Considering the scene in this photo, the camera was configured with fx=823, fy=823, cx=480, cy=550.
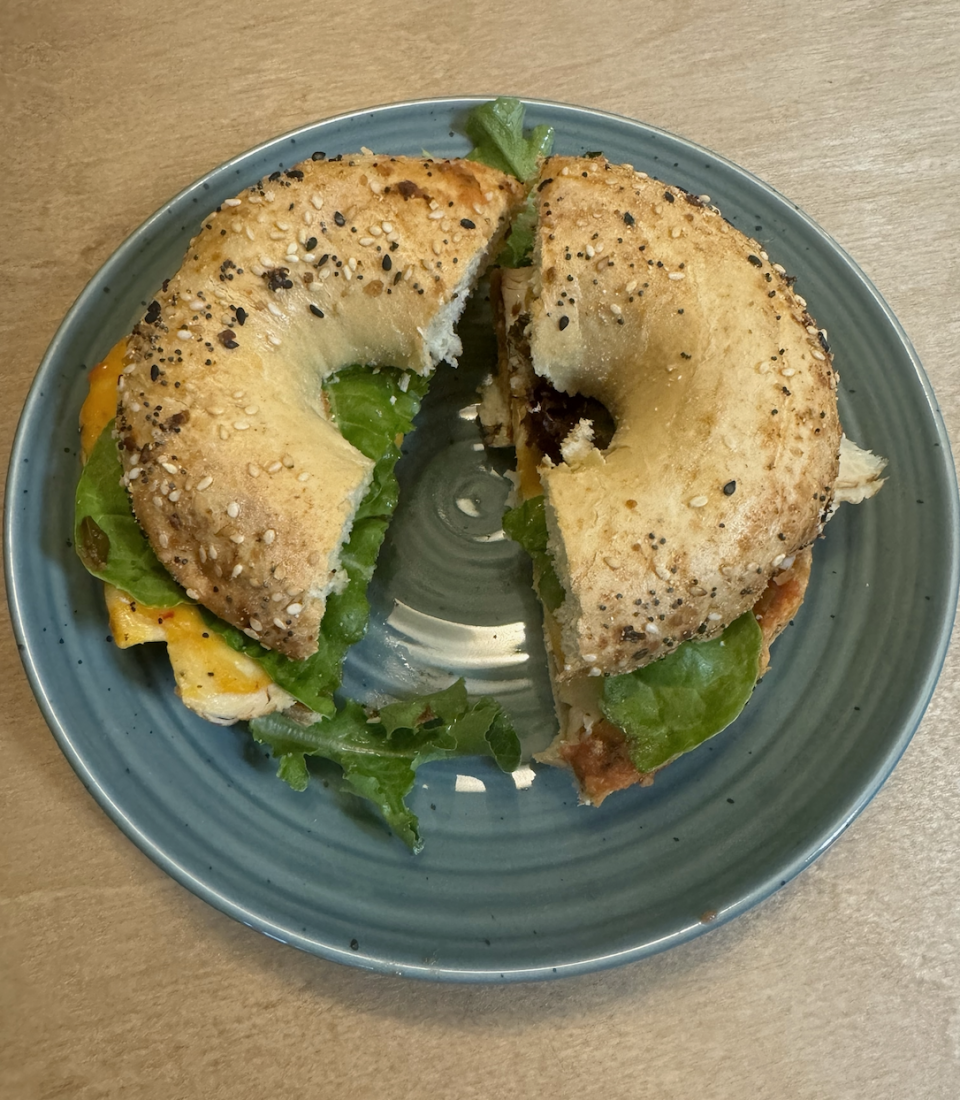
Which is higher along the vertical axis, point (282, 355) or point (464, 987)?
point (282, 355)

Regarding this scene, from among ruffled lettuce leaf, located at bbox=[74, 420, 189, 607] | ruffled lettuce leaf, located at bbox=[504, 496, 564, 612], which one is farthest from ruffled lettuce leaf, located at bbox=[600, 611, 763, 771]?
ruffled lettuce leaf, located at bbox=[74, 420, 189, 607]

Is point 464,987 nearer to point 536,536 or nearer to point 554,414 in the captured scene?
point 536,536

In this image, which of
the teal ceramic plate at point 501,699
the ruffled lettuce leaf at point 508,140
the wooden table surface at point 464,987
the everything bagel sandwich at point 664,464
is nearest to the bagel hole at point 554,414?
the everything bagel sandwich at point 664,464

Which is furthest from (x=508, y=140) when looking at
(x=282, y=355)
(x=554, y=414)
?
(x=282, y=355)

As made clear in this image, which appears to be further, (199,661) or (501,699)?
(501,699)

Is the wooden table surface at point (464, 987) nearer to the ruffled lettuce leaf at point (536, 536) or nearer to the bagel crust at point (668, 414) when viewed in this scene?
the bagel crust at point (668, 414)

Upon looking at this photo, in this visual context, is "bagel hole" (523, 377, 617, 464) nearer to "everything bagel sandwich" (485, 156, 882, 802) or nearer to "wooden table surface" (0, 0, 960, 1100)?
"everything bagel sandwich" (485, 156, 882, 802)

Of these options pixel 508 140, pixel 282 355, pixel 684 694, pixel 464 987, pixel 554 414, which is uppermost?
pixel 508 140
